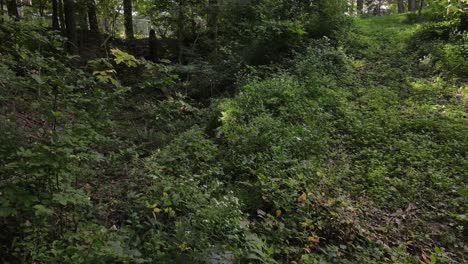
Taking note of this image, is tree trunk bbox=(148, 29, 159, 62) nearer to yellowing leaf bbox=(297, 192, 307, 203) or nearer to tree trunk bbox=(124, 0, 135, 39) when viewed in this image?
tree trunk bbox=(124, 0, 135, 39)

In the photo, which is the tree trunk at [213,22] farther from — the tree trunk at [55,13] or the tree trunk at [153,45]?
the tree trunk at [55,13]

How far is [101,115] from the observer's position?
5.20m

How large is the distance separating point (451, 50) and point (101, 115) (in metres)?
10.4

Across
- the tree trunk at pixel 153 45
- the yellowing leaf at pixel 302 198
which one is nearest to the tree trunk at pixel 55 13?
the tree trunk at pixel 153 45

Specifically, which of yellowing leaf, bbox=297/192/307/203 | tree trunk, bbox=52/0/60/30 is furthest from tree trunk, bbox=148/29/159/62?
yellowing leaf, bbox=297/192/307/203

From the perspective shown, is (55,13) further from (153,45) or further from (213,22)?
(213,22)

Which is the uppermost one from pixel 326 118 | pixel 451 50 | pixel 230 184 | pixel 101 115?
pixel 451 50

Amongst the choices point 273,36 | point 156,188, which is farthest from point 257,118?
point 273,36

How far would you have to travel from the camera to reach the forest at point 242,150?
3.43 metres

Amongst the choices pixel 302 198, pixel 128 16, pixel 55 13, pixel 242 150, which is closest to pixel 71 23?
pixel 55 13

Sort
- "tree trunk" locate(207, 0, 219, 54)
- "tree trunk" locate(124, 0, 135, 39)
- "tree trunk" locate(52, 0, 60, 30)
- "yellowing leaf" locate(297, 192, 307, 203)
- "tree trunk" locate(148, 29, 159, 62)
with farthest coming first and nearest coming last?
"tree trunk" locate(124, 0, 135, 39), "tree trunk" locate(148, 29, 159, 62), "tree trunk" locate(207, 0, 219, 54), "tree trunk" locate(52, 0, 60, 30), "yellowing leaf" locate(297, 192, 307, 203)

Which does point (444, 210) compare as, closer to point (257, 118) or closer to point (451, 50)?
point (257, 118)

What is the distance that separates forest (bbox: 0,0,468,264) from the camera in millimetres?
3428

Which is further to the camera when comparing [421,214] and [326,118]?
[326,118]
